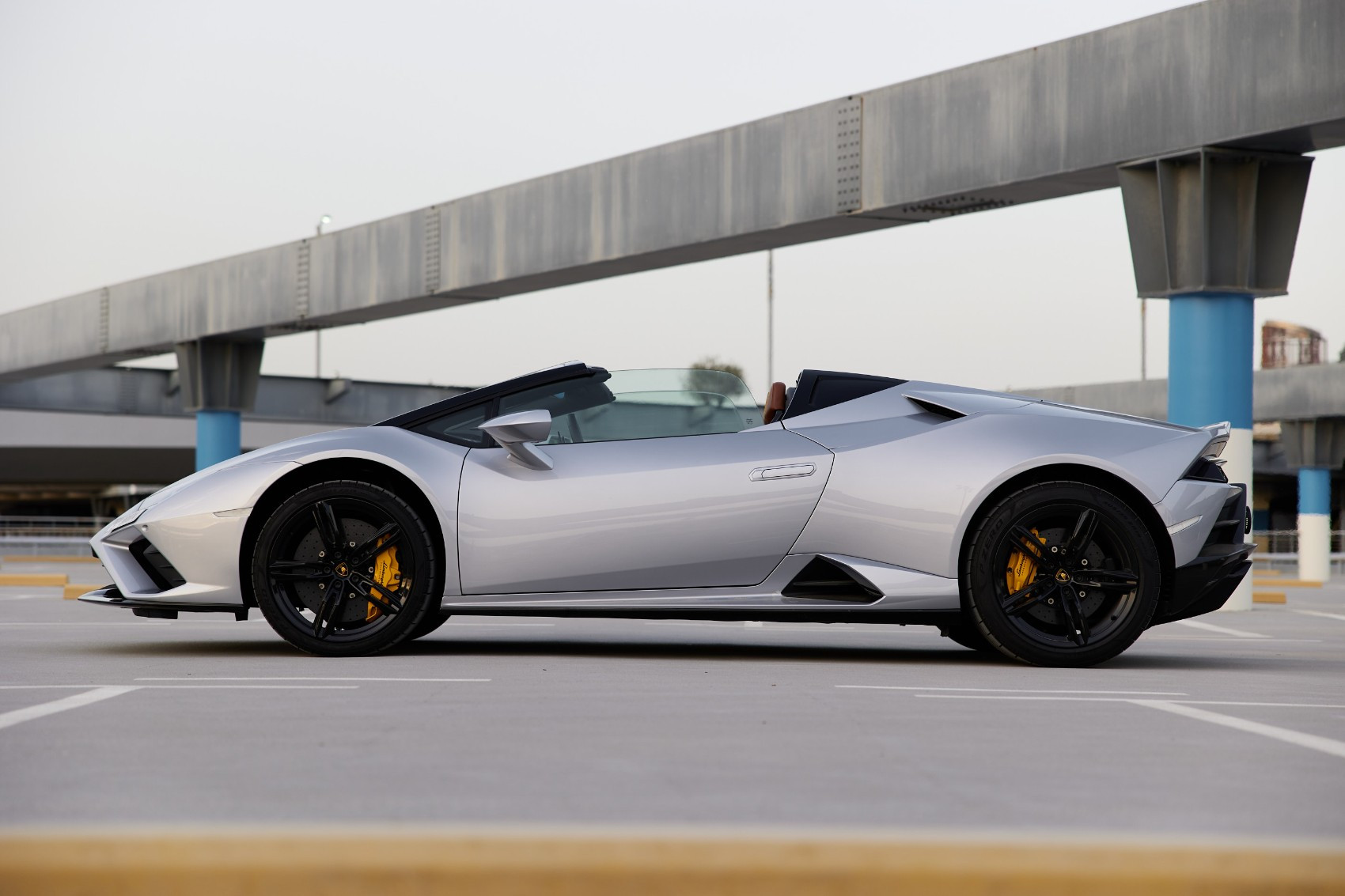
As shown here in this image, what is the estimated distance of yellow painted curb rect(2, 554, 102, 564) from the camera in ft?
85.8

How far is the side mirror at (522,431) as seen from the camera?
561 centimetres

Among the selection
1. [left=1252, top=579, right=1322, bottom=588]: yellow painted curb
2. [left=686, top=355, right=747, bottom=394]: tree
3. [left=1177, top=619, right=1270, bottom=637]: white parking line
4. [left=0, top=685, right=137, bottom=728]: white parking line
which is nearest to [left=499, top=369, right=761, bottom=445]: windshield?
[left=686, top=355, right=747, bottom=394]: tree

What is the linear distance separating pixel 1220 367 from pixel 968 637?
5643 millimetres

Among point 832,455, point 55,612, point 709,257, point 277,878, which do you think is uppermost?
point 709,257

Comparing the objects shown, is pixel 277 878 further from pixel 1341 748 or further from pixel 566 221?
pixel 566 221

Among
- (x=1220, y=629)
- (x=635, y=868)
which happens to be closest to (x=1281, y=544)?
(x=1220, y=629)

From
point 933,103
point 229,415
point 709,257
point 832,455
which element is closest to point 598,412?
point 832,455

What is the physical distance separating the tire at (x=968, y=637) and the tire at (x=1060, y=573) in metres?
0.31

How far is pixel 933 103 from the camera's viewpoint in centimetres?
1289

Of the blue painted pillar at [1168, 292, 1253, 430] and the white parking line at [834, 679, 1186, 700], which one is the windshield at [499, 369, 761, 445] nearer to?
the white parking line at [834, 679, 1186, 700]

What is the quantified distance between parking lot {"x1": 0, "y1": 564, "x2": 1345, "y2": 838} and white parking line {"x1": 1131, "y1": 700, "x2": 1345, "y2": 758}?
0.01 metres

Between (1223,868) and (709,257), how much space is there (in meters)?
14.9

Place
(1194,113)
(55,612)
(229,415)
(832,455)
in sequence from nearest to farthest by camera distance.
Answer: (832,455)
(55,612)
(1194,113)
(229,415)

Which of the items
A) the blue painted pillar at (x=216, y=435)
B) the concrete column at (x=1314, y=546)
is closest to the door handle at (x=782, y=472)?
the concrete column at (x=1314, y=546)
